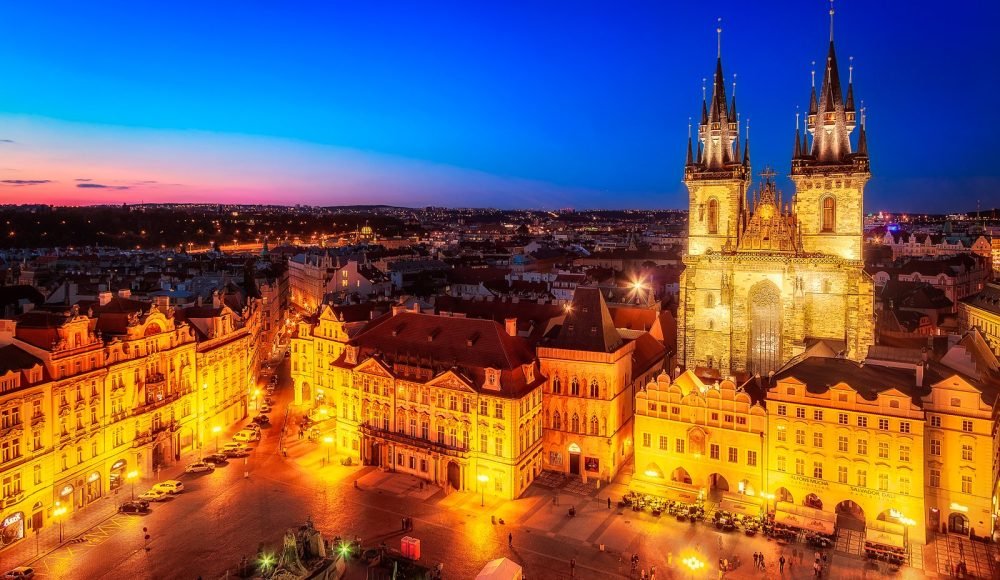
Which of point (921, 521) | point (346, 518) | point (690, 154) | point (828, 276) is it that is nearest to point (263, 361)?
point (346, 518)

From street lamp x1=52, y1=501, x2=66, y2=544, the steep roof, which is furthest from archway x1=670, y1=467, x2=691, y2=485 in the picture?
street lamp x1=52, y1=501, x2=66, y2=544

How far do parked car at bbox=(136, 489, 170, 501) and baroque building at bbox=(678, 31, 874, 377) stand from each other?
50.0 m

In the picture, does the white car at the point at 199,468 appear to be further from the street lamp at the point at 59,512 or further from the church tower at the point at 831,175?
the church tower at the point at 831,175

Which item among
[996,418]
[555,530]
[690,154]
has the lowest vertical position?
[555,530]

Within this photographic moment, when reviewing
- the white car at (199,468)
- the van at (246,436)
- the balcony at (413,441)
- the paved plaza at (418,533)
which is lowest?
the paved plaza at (418,533)

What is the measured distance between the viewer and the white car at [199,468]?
61.4 metres

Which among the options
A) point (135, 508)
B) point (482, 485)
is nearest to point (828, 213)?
point (482, 485)

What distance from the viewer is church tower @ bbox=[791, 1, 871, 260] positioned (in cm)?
6981

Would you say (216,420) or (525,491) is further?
(216,420)

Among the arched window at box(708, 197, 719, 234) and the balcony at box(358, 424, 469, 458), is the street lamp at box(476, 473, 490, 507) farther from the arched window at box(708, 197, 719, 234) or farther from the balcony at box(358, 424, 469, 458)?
the arched window at box(708, 197, 719, 234)

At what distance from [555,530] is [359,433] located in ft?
71.8

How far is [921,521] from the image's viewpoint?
48.2m

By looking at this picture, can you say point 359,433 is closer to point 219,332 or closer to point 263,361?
point 219,332

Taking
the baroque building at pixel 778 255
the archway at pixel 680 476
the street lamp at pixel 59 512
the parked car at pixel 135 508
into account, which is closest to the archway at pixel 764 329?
the baroque building at pixel 778 255
